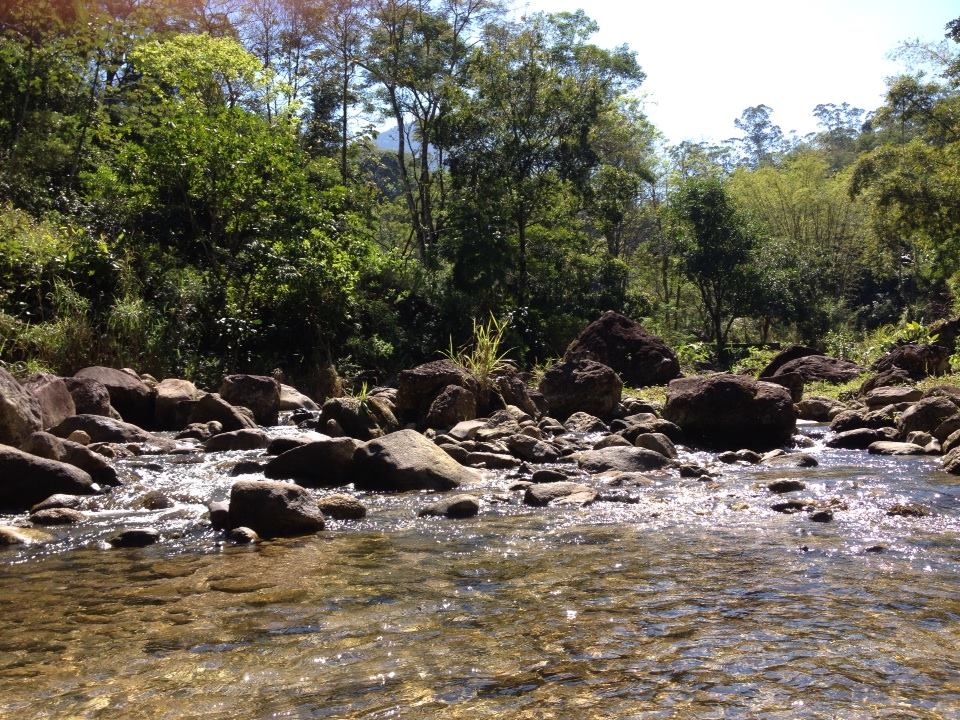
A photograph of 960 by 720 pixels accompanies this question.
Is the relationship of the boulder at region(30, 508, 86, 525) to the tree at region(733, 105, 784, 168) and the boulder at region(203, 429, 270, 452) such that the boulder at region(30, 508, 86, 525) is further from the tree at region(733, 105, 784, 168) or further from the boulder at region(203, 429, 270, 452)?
the tree at region(733, 105, 784, 168)

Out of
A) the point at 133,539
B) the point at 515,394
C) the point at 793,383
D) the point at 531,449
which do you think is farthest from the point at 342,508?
the point at 793,383

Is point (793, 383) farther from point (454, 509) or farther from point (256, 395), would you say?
point (454, 509)

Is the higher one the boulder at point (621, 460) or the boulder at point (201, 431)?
the boulder at point (201, 431)

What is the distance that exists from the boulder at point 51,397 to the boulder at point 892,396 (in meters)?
11.0

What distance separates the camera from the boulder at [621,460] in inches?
338

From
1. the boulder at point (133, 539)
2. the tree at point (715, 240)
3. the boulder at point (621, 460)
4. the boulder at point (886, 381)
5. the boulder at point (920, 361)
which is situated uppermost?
the tree at point (715, 240)

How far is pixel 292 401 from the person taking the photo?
45.6 ft

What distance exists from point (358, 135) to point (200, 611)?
2692cm

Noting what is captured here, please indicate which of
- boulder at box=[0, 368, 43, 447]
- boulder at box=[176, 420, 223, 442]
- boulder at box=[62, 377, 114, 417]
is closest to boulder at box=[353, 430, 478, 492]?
boulder at box=[0, 368, 43, 447]

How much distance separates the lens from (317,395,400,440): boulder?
1052 centimetres

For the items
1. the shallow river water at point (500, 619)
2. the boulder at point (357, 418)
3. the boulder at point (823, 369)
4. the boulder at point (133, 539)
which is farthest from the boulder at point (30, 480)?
the boulder at point (823, 369)

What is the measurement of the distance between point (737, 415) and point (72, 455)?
25.1ft

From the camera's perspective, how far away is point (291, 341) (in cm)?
1719

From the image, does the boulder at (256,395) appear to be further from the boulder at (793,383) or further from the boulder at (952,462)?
the boulder at (952,462)
